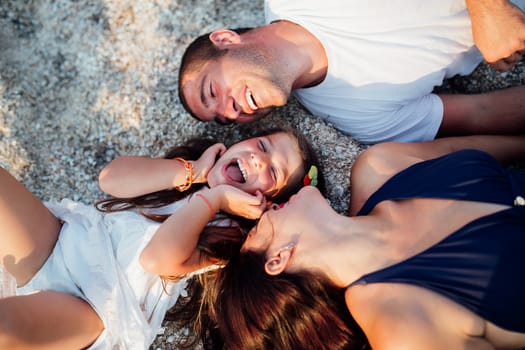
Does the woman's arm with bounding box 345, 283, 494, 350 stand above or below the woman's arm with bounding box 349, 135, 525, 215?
below

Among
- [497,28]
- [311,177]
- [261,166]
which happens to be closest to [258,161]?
[261,166]

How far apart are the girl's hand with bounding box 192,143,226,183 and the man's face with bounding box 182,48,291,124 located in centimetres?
25

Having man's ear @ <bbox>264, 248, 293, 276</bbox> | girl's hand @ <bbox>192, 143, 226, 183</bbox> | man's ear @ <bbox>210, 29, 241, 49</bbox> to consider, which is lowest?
man's ear @ <bbox>264, 248, 293, 276</bbox>

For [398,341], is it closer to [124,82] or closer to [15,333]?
[15,333]

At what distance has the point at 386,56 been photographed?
9.84 ft

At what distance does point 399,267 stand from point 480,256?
1.17ft

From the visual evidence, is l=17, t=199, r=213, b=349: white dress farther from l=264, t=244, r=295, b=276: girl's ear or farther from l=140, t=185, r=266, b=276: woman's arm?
l=264, t=244, r=295, b=276: girl's ear

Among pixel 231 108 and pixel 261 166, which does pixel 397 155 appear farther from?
pixel 231 108

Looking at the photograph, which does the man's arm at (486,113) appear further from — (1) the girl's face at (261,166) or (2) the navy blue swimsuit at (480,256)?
(1) the girl's face at (261,166)

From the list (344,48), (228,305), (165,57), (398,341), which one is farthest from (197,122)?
(398,341)

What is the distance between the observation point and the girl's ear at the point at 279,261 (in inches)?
88.3

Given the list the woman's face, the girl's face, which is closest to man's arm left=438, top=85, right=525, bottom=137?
the girl's face

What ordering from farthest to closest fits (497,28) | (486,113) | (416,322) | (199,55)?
(486,113), (199,55), (497,28), (416,322)

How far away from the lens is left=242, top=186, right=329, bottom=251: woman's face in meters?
2.31
